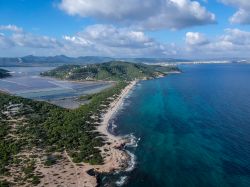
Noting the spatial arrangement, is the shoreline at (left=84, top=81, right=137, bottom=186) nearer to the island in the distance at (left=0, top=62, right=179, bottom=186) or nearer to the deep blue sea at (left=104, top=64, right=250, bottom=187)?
the island in the distance at (left=0, top=62, right=179, bottom=186)

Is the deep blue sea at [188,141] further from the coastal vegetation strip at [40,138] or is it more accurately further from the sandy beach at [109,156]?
the coastal vegetation strip at [40,138]

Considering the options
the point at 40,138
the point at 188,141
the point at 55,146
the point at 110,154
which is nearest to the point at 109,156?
the point at 110,154

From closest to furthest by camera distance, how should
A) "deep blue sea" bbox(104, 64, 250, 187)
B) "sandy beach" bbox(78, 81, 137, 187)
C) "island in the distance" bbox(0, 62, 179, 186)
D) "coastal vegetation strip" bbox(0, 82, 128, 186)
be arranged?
"island in the distance" bbox(0, 62, 179, 186), "deep blue sea" bbox(104, 64, 250, 187), "sandy beach" bbox(78, 81, 137, 187), "coastal vegetation strip" bbox(0, 82, 128, 186)

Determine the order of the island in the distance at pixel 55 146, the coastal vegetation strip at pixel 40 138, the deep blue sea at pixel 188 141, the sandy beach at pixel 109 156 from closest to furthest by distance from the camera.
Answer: the island in the distance at pixel 55 146
the deep blue sea at pixel 188 141
the sandy beach at pixel 109 156
the coastal vegetation strip at pixel 40 138

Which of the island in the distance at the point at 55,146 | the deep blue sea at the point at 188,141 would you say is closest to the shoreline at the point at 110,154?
the island in the distance at the point at 55,146

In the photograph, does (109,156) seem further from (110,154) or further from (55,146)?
(55,146)

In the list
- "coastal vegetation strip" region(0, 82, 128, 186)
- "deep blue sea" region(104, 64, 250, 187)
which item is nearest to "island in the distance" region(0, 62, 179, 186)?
"coastal vegetation strip" region(0, 82, 128, 186)

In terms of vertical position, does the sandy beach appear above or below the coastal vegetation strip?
below

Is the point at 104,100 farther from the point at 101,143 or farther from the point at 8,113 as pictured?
the point at 101,143

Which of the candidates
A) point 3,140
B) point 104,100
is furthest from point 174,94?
point 3,140
